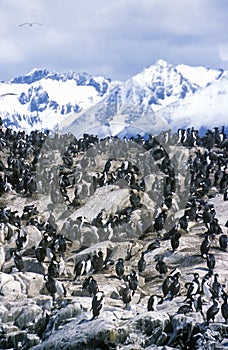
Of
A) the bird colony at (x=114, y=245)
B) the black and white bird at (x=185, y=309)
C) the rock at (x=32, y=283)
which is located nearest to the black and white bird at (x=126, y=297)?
the bird colony at (x=114, y=245)

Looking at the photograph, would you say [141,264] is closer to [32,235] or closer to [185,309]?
[185,309]

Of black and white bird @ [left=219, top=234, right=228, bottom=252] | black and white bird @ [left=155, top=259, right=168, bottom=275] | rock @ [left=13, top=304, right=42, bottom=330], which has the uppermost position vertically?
black and white bird @ [left=219, top=234, right=228, bottom=252]

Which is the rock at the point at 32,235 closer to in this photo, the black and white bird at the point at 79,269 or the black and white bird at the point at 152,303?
the black and white bird at the point at 79,269

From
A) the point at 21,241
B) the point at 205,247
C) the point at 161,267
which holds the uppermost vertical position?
the point at 21,241

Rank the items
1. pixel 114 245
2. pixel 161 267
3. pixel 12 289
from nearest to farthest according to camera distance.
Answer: pixel 12 289, pixel 161 267, pixel 114 245

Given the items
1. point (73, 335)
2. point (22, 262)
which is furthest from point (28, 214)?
point (73, 335)

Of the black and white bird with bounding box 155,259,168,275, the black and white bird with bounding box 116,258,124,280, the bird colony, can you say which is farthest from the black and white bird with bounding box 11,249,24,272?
the black and white bird with bounding box 155,259,168,275

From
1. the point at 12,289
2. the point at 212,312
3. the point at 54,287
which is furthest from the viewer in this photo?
the point at 12,289

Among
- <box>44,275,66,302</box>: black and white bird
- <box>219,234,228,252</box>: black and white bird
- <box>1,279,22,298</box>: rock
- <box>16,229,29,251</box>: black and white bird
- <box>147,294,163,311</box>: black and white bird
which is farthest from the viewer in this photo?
<box>16,229,29,251</box>: black and white bird

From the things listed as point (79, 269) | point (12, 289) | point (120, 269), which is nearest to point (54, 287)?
point (12, 289)

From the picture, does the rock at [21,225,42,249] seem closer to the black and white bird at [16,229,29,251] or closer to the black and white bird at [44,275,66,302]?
the black and white bird at [16,229,29,251]

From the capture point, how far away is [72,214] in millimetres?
31766

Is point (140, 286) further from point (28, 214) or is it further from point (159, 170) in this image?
point (159, 170)

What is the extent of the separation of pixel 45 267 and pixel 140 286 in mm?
4075
